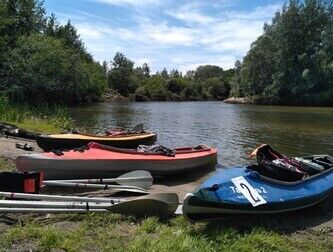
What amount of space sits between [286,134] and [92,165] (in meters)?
12.5

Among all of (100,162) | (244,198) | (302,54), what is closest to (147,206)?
(244,198)

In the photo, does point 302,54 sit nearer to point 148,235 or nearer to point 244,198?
point 244,198

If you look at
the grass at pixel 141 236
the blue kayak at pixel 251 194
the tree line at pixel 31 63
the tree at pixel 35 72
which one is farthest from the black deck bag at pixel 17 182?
the tree at pixel 35 72

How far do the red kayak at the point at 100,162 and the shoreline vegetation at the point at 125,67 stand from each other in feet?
53.4

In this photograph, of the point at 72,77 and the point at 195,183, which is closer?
the point at 195,183

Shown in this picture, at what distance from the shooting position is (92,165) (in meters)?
7.47

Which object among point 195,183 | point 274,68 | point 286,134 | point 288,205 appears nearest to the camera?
point 288,205

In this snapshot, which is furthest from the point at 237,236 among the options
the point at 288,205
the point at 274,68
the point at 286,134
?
the point at 274,68

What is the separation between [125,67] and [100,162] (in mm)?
68016

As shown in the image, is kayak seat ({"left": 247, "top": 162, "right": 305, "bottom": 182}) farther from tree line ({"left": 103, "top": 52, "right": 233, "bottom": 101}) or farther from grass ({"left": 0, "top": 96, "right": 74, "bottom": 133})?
tree line ({"left": 103, "top": 52, "right": 233, "bottom": 101})

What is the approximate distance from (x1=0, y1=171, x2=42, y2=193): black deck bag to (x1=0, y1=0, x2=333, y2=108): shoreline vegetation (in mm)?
18176

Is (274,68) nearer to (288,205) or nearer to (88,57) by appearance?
(88,57)

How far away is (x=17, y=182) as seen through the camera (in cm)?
554

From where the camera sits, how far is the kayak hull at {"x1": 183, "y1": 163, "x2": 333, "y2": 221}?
4.82 meters
